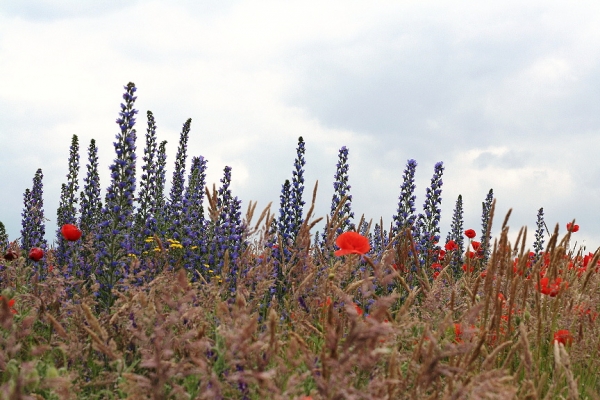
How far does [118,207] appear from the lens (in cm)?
574

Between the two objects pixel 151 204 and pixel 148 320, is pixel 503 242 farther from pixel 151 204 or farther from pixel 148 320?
pixel 151 204

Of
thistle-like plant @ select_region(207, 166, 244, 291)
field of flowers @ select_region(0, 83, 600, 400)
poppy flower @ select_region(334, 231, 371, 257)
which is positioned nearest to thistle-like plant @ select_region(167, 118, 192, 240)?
field of flowers @ select_region(0, 83, 600, 400)

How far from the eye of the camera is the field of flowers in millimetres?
1822

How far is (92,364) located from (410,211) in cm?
557

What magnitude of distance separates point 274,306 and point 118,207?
2.52 metres

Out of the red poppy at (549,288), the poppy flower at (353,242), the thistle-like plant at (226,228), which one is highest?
the thistle-like plant at (226,228)

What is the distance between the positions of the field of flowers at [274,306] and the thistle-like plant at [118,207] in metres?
0.02

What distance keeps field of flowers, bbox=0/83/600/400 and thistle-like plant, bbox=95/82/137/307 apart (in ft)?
0.07

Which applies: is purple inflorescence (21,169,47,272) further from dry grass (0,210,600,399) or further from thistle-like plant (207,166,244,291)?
dry grass (0,210,600,399)

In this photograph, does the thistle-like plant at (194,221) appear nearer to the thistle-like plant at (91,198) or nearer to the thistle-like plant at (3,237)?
the thistle-like plant at (91,198)

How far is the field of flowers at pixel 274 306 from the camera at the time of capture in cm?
182

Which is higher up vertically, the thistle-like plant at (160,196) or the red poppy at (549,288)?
the thistle-like plant at (160,196)

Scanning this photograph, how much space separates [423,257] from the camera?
8484mm

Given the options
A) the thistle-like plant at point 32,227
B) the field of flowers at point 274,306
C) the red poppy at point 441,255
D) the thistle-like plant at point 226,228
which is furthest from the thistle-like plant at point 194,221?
the red poppy at point 441,255
